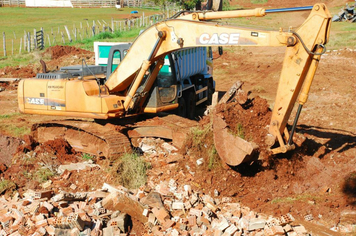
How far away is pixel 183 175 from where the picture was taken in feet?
29.4

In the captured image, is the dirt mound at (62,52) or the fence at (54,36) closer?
the dirt mound at (62,52)

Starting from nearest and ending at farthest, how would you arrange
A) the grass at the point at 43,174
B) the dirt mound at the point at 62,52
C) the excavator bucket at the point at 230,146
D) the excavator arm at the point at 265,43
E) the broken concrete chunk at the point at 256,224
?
the broken concrete chunk at the point at 256,224 → the excavator arm at the point at 265,43 → the excavator bucket at the point at 230,146 → the grass at the point at 43,174 → the dirt mound at the point at 62,52

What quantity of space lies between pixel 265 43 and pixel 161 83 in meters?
3.77

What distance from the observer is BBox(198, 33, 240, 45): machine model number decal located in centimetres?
823

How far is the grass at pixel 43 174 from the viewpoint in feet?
29.9

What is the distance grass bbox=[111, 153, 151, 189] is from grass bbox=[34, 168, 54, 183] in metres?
1.41

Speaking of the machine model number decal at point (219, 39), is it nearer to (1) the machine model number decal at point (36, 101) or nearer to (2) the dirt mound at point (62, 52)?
(1) the machine model number decal at point (36, 101)

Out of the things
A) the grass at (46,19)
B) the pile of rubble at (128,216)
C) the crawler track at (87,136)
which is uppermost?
the crawler track at (87,136)

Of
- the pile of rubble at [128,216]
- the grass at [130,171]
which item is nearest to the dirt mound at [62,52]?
the grass at [130,171]

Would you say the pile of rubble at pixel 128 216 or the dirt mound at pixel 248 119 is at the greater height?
the dirt mound at pixel 248 119

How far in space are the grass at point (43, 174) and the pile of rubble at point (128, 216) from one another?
956 millimetres

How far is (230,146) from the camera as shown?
825 cm

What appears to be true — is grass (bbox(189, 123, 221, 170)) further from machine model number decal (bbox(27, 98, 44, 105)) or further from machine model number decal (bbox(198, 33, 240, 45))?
machine model number decal (bbox(27, 98, 44, 105))

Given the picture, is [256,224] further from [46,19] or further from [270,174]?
[46,19]
